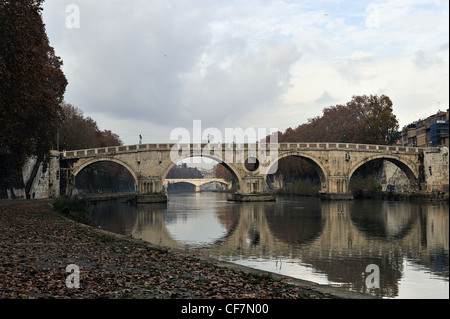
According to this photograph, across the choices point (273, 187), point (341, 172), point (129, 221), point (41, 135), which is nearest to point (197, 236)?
point (129, 221)

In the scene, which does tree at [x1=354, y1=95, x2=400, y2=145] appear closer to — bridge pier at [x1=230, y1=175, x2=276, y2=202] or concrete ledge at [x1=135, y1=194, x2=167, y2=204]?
bridge pier at [x1=230, y1=175, x2=276, y2=202]

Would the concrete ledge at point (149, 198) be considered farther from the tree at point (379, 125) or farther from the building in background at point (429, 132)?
the building in background at point (429, 132)

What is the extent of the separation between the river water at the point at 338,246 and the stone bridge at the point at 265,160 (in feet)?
65.3

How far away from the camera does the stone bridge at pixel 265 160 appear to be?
46.2 m

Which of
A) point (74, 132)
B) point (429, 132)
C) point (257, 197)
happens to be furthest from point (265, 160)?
point (429, 132)

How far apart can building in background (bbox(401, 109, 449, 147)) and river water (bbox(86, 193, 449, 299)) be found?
34.2 metres

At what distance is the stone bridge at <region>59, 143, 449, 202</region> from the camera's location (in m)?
46.2

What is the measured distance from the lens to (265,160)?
48938mm

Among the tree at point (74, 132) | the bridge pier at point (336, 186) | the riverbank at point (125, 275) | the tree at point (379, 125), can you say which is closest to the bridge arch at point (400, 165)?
the bridge pier at point (336, 186)

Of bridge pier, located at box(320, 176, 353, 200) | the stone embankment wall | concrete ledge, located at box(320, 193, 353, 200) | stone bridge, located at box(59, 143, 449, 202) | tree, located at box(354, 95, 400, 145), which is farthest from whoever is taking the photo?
tree, located at box(354, 95, 400, 145)

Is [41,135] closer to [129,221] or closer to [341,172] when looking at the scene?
[129,221]

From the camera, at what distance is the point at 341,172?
159 feet

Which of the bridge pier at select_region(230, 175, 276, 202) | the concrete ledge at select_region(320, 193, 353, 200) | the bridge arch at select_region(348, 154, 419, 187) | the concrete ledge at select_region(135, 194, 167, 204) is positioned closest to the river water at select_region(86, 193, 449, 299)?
the concrete ledge at select_region(135, 194, 167, 204)
